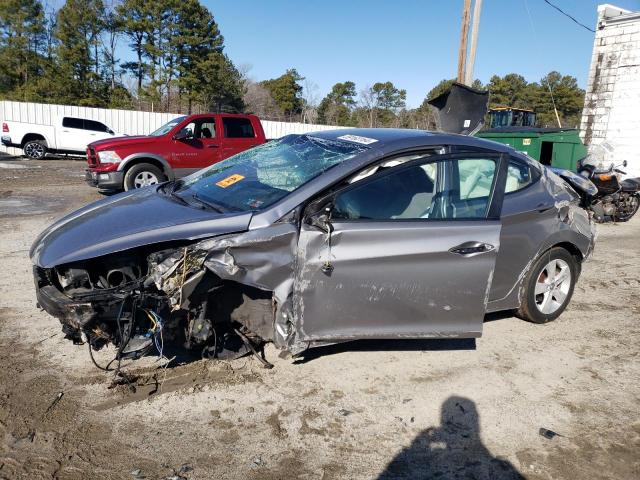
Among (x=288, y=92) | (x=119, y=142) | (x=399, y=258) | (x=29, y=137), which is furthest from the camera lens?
(x=288, y=92)

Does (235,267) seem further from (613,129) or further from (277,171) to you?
(613,129)

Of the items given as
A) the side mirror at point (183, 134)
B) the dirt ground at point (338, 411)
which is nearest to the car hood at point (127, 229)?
the dirt ground at point (338, 411)

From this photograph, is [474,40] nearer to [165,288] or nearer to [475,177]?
[475,177]

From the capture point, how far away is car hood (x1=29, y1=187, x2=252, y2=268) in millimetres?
3041

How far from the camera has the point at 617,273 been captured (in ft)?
21.2

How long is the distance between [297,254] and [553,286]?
2770 mm

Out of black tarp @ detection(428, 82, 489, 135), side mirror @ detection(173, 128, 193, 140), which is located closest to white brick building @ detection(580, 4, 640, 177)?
black tarp @ detection(428, 82, 489, 135)

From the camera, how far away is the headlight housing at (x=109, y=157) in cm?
992

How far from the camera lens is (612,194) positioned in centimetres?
1035

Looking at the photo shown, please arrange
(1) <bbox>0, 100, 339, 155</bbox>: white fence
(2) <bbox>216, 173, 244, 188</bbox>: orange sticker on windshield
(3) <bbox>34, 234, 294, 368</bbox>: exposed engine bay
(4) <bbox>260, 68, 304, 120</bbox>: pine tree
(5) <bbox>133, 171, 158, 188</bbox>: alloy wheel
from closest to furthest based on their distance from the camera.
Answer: (3) <bbox>34, 234, 294, 368</bbox>: exposed engine bay
(2) <bbox>216, 173, 244, 188</bbox>: orange sticker on windshield
(5) <bbox>133, 171, 158, 188</bbox>: alloy wheel
(1) <bbox>0, 100, 339, 155</bbox>: white fence
(4) <bbox>260, 68, 304, 120</bbox>: pine tree

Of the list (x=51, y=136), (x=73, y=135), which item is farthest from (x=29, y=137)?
(x=73, y=135)

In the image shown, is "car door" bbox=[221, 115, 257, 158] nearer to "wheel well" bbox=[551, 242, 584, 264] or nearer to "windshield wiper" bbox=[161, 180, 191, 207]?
"windshield wiper" bbox=[161, 180, 191, 207]

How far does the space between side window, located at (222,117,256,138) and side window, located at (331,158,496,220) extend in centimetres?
823

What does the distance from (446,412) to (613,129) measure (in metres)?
15.2
